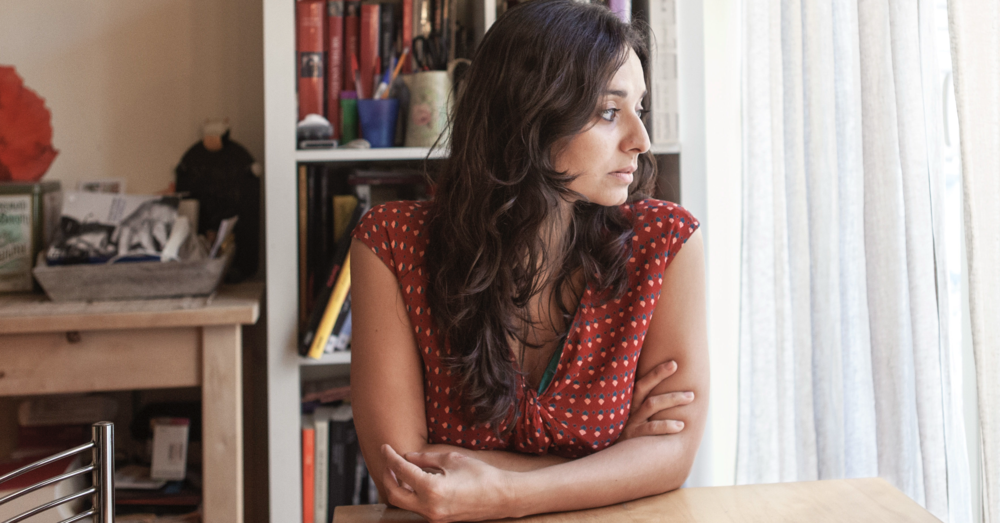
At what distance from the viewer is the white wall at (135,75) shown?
1.79m

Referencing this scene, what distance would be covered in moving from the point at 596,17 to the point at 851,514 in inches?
28.5

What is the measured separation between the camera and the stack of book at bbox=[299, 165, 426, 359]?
149 centimetres

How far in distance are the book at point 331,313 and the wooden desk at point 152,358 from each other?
134 mm

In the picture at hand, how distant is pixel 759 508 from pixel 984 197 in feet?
1.54

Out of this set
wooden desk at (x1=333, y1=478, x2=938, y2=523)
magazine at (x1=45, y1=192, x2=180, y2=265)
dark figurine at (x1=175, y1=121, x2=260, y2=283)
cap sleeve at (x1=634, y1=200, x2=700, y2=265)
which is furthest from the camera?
dark figurine at (x1=175, y1=121, x2=260, y2=283)

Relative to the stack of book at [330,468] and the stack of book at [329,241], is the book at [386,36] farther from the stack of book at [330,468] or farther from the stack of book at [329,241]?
the stack of book at [330,468]

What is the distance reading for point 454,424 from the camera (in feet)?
3.46

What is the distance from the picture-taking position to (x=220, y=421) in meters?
1.39

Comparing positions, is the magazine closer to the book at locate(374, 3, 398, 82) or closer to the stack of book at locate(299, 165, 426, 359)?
the stack of book at locate(299, 165, 426, 359)

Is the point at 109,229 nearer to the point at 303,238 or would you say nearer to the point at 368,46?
the point at 303,238

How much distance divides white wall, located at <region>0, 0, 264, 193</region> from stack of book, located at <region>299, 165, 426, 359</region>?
361 mm

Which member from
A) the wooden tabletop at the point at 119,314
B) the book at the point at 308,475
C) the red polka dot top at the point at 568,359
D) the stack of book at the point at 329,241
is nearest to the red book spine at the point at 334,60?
the stack of book at the point at 329,241

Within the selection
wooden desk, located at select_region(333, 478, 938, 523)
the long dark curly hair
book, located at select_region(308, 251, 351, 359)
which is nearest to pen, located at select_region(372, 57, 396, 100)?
book, located at select_region(308, 251, 351, 359)

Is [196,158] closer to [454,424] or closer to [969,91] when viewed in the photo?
[454,424]
